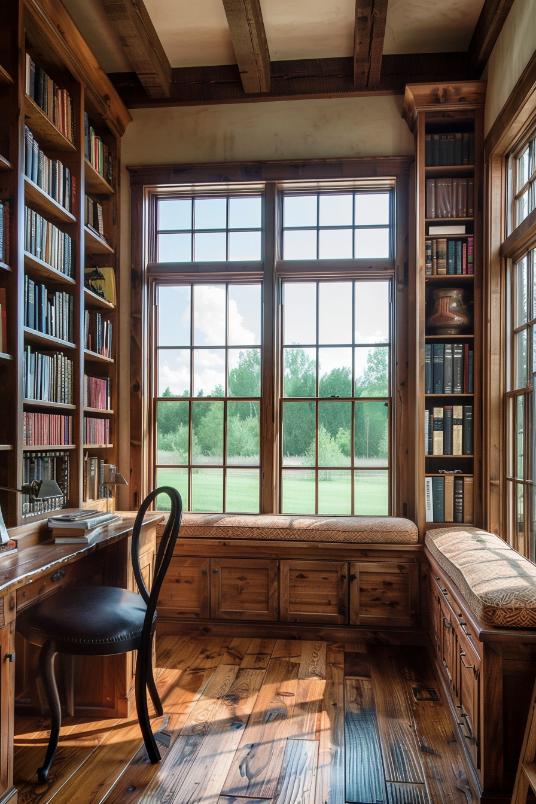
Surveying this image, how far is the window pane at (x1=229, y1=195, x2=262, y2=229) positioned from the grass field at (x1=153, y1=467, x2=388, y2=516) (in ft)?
5.73

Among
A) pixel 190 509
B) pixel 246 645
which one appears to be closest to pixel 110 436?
pixel 190 509

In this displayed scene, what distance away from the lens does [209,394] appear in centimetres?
448

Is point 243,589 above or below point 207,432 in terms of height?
below

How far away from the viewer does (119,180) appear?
4.44 m

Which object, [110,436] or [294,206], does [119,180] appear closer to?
[294,206]

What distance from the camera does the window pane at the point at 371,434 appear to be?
432 centimetres

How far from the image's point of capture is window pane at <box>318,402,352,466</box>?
4.34 m

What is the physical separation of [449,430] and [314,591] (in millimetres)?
1317

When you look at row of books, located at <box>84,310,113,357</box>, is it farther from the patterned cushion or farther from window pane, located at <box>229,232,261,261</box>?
the patterned cushion

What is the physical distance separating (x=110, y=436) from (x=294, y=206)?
2.07 metres

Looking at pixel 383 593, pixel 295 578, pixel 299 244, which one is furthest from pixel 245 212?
pixel 383 593

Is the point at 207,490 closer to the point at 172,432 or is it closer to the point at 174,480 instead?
the point at 174,480

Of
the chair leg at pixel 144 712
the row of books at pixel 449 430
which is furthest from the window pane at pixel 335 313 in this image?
the chair leg at pixel 144 712

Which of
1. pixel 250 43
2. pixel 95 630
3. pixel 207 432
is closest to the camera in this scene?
pixel 95 630
